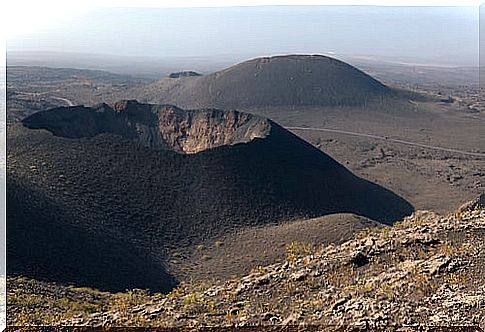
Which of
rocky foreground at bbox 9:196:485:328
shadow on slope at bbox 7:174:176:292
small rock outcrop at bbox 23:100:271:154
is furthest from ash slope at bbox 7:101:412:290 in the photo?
rocky foreground at bbox 9:196:485:328

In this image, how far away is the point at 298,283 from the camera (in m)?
9.64

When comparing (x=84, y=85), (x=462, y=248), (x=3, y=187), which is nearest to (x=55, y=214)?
(x=3, y=187)

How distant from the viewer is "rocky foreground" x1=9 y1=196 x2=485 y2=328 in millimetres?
7438

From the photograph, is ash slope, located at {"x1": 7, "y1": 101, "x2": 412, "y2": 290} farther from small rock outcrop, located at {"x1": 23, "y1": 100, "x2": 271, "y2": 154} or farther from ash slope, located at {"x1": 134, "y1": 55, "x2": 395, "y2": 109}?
ash slope, located at {"x1": 134, "y1": 55, "x2": 395, "y2": 109}

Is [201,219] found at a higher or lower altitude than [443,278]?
lower

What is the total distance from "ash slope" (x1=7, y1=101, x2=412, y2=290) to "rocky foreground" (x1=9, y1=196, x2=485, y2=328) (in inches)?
217

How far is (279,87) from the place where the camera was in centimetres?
6450

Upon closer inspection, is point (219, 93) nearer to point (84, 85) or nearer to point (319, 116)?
point (319, 116)

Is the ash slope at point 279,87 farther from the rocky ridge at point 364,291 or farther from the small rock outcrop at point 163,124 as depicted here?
the rocky ridge at point 364,291

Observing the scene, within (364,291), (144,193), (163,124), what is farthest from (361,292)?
(163,124)

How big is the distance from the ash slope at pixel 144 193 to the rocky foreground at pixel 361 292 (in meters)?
5.51

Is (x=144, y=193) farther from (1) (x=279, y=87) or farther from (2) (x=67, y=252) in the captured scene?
(1) (x=279, y=87)

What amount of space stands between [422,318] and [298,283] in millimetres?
2739

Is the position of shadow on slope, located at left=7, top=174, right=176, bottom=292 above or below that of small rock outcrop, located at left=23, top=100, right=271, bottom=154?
below
